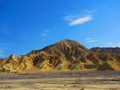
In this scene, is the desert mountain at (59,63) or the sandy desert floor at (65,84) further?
the desert mountain at (59,63)

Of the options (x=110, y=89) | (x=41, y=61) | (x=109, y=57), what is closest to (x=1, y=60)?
(x=41, y=61)

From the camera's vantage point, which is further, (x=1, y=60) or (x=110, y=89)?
(x=1, y=60)

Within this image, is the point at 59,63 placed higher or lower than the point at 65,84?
higher

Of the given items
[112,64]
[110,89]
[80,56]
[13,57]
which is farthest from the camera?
[80,56]

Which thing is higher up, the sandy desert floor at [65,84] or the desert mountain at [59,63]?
the desert mountain at [59,63]

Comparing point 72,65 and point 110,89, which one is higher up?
point 72,65

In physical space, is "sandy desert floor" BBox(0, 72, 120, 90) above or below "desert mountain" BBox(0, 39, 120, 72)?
below

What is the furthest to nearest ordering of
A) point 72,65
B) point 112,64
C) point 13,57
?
point 13,57, point 72,65, point 112,64

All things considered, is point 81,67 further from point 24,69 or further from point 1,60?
point 1,60

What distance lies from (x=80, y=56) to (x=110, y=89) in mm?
158861

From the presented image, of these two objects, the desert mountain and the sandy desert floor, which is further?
the desert mountain

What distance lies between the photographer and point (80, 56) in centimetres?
19012

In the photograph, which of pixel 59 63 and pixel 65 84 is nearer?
pixel 65 84

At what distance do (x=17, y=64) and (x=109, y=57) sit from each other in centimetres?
5360
